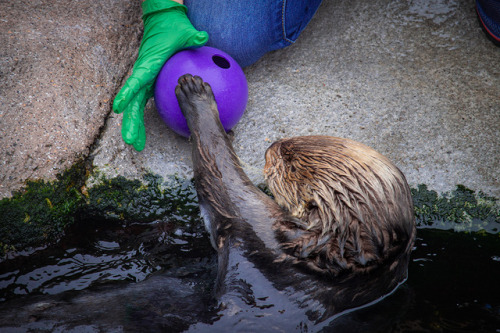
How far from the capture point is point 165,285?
242 cm

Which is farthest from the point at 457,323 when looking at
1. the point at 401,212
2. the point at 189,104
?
the point at 189,104

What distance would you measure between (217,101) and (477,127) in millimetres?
2274

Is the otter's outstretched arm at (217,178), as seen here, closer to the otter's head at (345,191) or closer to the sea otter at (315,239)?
the sea otter at (315,239)

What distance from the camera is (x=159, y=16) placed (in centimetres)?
331

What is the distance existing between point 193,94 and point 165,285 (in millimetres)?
1328

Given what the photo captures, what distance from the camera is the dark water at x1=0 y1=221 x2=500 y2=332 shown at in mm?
2131

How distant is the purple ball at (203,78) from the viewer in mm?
3023

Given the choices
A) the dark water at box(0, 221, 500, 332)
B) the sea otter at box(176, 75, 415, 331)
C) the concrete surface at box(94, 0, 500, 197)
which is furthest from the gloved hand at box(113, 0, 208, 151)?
the sea otter at box(176, 75, 415, 331)

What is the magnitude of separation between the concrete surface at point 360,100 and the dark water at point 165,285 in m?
0.50

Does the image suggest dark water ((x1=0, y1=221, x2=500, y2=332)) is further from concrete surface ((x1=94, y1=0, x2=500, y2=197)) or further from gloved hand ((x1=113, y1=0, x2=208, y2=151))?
gloved hand ((x1=113, y1=0, x2=208, y2=151))

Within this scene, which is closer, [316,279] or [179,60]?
[316,279]

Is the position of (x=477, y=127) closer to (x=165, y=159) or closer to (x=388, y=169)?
(x=388, y=169)

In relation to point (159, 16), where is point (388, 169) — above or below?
below

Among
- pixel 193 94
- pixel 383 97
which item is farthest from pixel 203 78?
pixel 383 97
